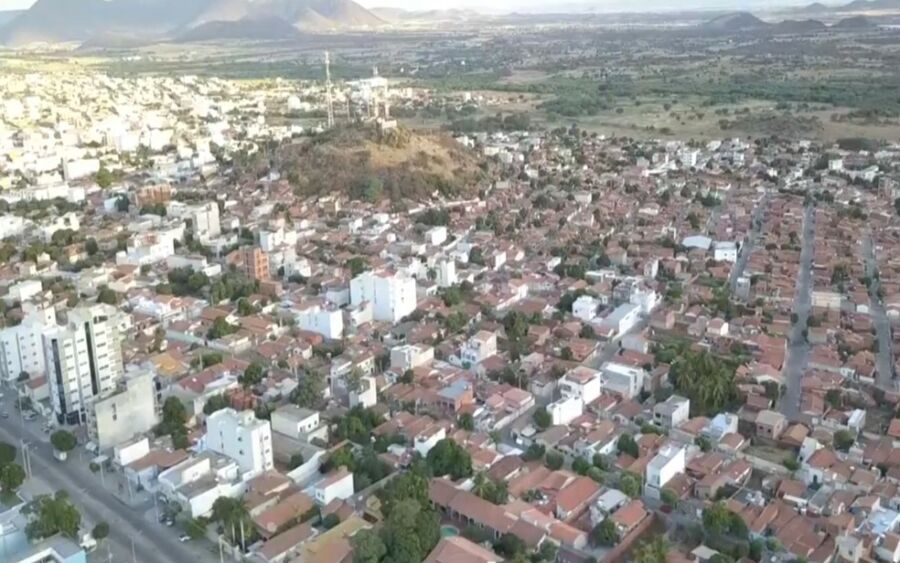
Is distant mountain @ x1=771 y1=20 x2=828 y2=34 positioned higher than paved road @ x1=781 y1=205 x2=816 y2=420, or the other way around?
distant mountain @ x1=771 y1=20 x2=828 y2=34

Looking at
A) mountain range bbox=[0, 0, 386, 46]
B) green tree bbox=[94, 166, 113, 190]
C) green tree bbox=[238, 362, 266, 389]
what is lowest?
green tree bbox=[238, 362, 266, 389]

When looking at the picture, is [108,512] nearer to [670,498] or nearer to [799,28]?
[670,498]

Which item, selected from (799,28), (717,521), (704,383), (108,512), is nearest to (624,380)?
(704,383)

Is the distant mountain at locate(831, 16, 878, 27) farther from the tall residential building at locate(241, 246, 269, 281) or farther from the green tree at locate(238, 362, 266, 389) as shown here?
the green tree at locate(238, 362, 266, 389)

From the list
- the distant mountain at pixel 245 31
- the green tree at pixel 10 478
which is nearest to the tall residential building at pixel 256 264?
the green tree at pixel 10 478

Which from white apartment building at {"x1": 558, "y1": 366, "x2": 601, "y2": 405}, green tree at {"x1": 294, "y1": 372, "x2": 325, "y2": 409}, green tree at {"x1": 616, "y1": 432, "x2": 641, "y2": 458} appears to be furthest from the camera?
white apartment building at {"x1": 558, "y1": 366, "x2": 601, "y2": 405}

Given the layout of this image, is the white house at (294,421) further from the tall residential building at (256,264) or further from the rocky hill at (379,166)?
the rocky hill at (379,166)

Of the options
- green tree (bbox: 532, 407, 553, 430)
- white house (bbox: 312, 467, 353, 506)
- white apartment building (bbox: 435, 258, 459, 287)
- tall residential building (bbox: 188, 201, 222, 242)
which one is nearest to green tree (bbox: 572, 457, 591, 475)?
green tree (bbox: 532, 407, 553, 430)

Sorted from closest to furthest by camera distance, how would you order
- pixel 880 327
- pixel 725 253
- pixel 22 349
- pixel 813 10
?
pixel 22 349, pixel 880 327, pixel 725 253, pixel 813 10
